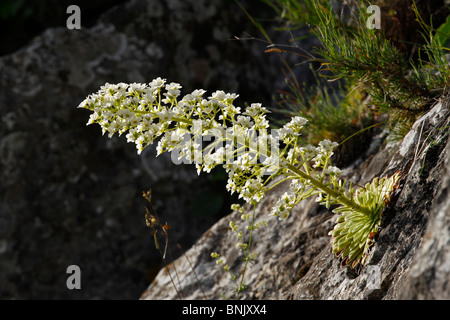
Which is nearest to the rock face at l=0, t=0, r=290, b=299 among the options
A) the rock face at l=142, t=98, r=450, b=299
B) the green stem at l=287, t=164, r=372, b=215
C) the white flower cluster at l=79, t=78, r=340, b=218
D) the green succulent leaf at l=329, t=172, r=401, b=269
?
the rock face at l=142, t=98, r=450, b=299

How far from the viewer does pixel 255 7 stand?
4789 mm

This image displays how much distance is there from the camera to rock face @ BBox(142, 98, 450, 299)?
1.44 m

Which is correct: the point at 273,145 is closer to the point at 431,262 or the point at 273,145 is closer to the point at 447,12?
the point at 431,262

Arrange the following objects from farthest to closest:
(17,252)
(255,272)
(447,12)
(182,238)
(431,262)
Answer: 1. (182,238)
2. (17,252)
3. (447,12)
4. (255,272)
5. (431,262)

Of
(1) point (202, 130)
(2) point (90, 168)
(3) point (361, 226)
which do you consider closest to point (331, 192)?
(3) point (361, 226)

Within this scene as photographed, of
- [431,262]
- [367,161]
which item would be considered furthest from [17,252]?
[431,262]

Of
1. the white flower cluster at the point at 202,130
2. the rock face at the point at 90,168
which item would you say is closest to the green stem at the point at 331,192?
the white flower cluster at the point at 202,130

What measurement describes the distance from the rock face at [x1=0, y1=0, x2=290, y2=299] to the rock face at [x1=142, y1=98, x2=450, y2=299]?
3.16ft

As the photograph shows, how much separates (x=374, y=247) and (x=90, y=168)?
287 cm

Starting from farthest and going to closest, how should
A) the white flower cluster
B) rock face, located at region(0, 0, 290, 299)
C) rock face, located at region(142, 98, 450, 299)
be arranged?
rock face, located at region(0, 0, 290, 299) < the white flower cluster < rock face, located at region(142, 98, 450, 299)

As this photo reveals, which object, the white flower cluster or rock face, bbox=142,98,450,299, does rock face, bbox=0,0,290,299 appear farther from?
the white flower cluster

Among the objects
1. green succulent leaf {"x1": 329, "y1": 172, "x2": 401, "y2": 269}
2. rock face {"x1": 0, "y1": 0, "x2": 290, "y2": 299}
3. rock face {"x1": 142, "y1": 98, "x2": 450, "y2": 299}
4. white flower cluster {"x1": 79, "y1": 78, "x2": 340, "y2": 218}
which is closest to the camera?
rock face {"x1": 142, "y1": 98, "x2": 450, "y2": 299}

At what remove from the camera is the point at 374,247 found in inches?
83.5
